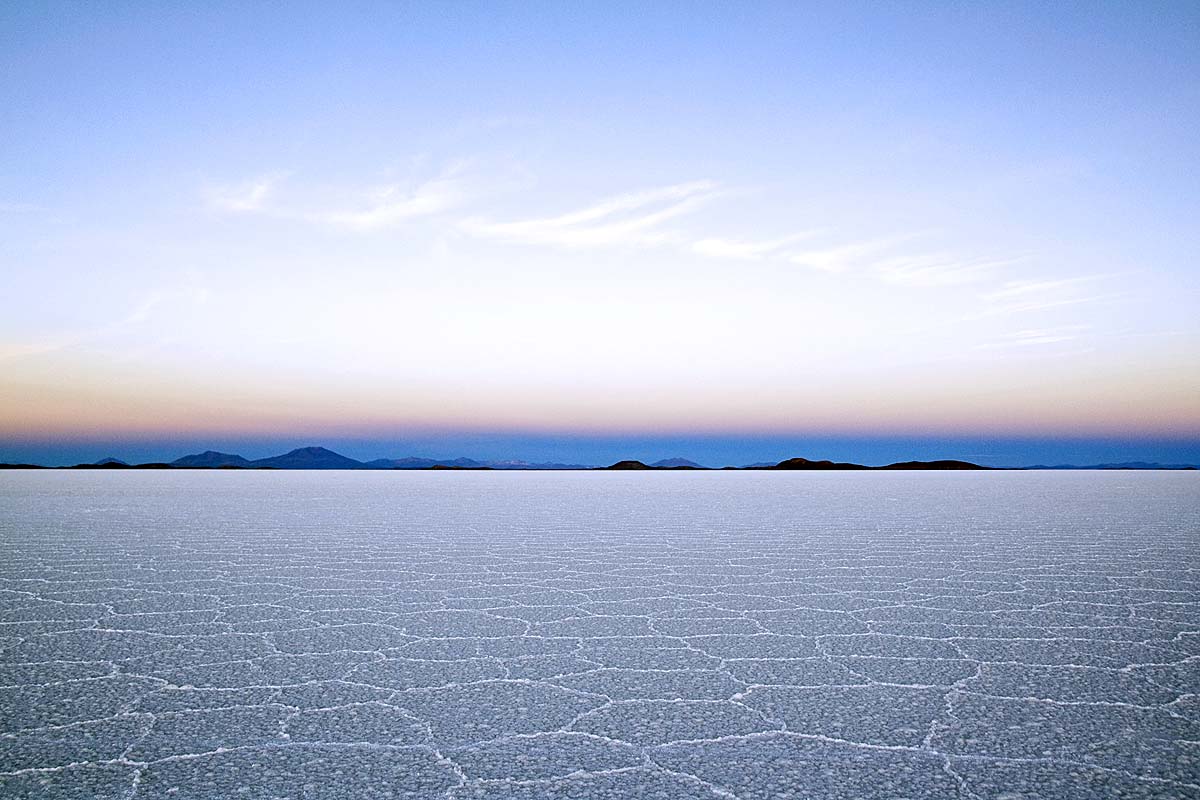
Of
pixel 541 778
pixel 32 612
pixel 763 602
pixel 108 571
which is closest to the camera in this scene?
pixel 541 778

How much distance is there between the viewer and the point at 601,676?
9.36 feet

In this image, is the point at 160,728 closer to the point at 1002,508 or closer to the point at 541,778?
the point at 541,778

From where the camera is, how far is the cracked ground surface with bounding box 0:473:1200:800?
78.4 inches

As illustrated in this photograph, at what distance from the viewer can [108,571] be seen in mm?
5547

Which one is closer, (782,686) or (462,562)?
(782,686)

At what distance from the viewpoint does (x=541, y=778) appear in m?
1.95

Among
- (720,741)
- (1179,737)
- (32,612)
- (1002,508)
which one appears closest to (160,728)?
(720,741)

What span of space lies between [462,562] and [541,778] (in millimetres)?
4227

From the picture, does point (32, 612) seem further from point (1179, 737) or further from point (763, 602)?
point (1179, 737)

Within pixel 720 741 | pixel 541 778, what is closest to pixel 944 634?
pixel 720 741

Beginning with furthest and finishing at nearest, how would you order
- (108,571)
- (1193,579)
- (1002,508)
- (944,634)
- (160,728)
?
1. (1002,508)
2. (108,571)
3. (1193,579)
4. (944,634)
5. (160,728)

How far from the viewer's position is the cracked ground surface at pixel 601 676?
1992 millimetres

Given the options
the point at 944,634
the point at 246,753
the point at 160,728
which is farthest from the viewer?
the point at 944,634

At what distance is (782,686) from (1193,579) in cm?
394
